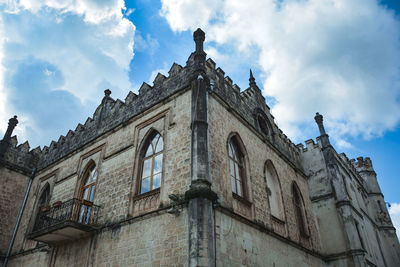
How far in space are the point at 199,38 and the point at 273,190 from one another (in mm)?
6796

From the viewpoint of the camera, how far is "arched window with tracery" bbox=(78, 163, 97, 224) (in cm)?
1057

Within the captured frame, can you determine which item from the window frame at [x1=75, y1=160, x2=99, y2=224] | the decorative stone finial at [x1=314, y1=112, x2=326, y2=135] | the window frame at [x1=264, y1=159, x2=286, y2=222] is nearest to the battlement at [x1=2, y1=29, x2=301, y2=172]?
the window frame at [x1=75, y1=160, x2=99, y2=224]

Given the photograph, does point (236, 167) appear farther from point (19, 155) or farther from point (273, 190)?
point (19, 155)

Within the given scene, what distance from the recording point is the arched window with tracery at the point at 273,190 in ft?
38.4

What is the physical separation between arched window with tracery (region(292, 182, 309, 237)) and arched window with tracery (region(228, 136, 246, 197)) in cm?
430

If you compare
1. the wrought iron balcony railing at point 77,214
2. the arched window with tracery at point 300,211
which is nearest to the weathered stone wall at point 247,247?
the arched window with tracery at point 300,211

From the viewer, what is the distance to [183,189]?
26.6 feet

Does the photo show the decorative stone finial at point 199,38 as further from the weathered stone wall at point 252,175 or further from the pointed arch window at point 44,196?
the pointed arch window at point 44,196

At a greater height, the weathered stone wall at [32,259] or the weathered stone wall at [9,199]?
the weathered stone wall at [9,199]

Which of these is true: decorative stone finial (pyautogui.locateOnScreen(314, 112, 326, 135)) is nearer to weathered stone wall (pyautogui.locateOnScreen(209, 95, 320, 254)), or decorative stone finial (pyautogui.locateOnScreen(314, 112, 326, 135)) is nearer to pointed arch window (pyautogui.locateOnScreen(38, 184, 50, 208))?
weathered stone wall (pyautogui.locateOnScreen(209, 95, 320, 254))

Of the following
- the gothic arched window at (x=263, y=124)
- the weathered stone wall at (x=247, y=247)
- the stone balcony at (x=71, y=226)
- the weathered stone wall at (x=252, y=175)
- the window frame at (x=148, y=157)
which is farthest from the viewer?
the gothic arched window at (x=263, y=124)

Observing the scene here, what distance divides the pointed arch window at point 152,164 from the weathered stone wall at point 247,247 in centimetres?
255

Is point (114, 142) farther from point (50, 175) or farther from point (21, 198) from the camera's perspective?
point (21, 198)

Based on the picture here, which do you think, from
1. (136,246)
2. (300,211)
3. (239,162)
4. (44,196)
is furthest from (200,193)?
(44,196)
